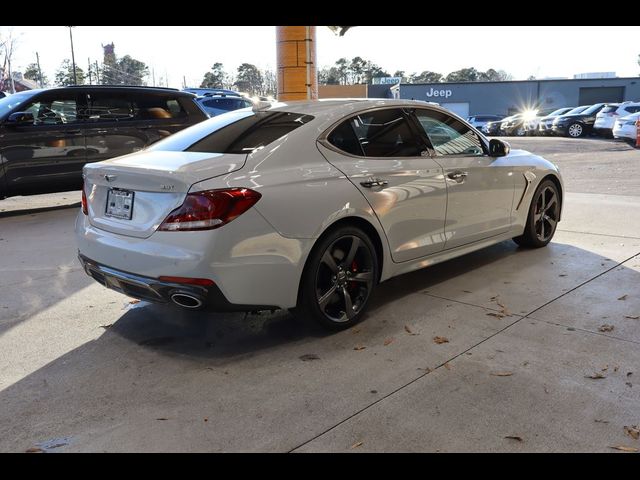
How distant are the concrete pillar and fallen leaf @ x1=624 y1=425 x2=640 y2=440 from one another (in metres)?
8.88

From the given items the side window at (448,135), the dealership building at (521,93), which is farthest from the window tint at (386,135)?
the dealership building at (521,93)

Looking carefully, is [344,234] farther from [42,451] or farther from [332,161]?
[42,451]

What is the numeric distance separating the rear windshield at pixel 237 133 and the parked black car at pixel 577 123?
2559 cm

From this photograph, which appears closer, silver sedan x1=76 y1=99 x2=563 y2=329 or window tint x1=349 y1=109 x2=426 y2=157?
silver sedan x1=76 y1=99 x2=563 y2=329

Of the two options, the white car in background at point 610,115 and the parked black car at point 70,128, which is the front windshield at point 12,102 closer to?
the parked black car at point 70,128

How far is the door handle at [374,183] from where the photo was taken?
4.03 metres

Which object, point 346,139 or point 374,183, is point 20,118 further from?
point 374,183

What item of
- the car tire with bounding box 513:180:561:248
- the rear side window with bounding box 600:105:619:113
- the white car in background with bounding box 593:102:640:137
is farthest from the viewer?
the rear side window with bounding box 600:105:619:113

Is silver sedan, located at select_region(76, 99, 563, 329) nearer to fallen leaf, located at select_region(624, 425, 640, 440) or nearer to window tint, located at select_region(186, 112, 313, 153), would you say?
window tint, located at select_region(186, 112, 313, 153)

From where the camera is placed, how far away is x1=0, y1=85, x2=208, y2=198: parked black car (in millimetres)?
8188

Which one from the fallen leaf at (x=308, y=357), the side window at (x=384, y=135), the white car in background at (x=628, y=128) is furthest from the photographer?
the white car in background at (x=628, y=128)

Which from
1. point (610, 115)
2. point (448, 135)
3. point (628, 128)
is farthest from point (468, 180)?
point (610, 115)

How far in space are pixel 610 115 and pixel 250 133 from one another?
78.4 ft

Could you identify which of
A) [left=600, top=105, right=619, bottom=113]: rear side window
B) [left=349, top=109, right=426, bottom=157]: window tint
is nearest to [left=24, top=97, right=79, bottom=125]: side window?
[left=349, top=109, right=426, bottom=157]: window tint
